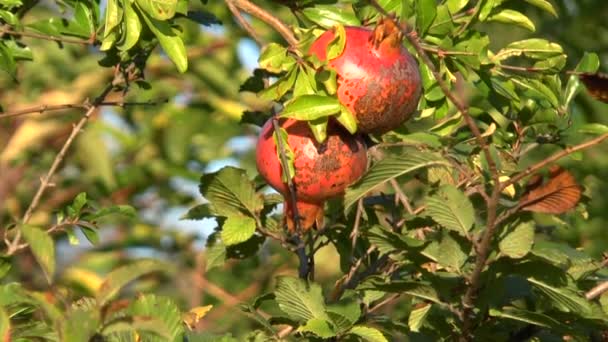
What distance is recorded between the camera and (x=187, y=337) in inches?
50.4

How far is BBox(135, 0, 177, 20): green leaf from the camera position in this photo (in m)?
1.47

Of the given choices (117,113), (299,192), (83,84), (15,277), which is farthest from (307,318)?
(117,113)

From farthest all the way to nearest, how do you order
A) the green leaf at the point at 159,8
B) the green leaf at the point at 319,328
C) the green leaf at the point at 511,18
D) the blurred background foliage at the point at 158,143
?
the blurred background foliage at the point at 158,143, the green leaf at the point at 511,18, the green leaf at the point at 159,8, the green leaf at the point at 319,328

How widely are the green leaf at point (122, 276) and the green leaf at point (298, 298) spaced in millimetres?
402

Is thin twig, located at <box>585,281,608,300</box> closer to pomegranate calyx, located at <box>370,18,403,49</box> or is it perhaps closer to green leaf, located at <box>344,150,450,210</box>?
green leaf, located at <box>344,150,450,210</box>

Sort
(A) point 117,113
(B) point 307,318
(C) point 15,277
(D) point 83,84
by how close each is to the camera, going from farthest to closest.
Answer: (A) point 117,113 → (D) point 83,84 → (C) point 15,277 → (B) point 307,318

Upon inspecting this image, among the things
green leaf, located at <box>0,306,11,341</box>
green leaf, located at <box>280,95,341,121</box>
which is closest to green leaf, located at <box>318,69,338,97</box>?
green leaf, located at <box>280,95,341,121</box>

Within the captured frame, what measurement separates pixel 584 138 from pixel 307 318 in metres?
0.50

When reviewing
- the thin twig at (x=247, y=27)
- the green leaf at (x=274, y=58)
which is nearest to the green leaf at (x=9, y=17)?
the thin twig at (x=247, y=27)

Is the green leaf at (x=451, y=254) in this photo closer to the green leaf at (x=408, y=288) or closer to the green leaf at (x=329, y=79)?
the green leaf at (x=408, y=288)

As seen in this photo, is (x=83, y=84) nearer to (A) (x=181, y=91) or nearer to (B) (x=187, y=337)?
(A) (x=181, y=91)

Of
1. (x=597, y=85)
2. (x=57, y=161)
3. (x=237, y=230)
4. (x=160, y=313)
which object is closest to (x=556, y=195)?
(x=597, y=85)

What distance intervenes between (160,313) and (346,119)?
38cm

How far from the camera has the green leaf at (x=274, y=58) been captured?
141 centimetres
